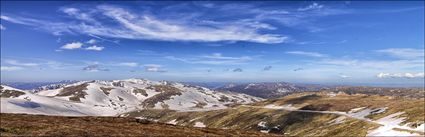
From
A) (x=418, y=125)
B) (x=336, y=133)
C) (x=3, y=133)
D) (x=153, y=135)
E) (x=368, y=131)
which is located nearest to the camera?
(x=3, y=133)

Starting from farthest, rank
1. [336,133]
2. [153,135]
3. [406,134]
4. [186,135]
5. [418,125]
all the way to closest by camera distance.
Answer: [336,133], [418,125], [406,134], [186,135], [153,135]

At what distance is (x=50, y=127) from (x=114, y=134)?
312 inches

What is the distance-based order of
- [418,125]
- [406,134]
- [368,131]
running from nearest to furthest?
[406,134], [418,125], [368,131]

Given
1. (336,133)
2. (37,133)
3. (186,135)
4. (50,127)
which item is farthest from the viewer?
(336,133)

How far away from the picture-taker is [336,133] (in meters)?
152

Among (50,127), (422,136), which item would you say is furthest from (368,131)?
(50,127)

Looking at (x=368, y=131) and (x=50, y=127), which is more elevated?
(x=50, y=127)

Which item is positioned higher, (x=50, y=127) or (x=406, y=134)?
(x=50, y=127)

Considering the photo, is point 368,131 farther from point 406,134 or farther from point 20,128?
point 20,128

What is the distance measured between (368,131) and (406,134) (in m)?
22.6

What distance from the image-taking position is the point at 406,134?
11088 cm

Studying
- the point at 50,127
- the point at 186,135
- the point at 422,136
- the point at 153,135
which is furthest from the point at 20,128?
the point at 422,136

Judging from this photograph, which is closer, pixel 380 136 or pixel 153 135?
pixel 153 135

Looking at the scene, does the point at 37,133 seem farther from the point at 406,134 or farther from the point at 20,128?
the point at 406,134
